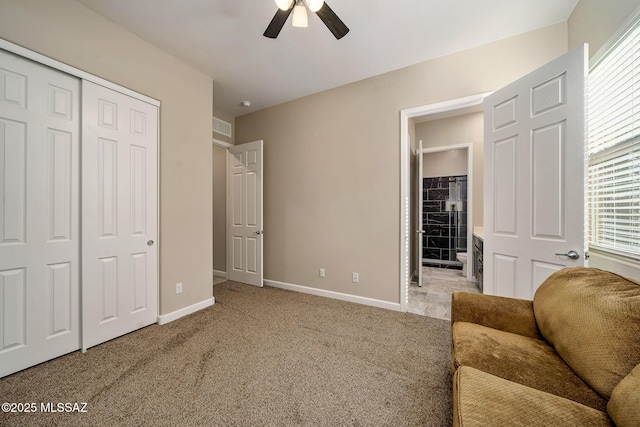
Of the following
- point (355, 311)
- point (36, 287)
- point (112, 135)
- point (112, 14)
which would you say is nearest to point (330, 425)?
point (355, 311)

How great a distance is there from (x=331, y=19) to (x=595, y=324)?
2.19m

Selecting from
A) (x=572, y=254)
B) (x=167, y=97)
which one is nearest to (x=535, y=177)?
(x=572, y=254)

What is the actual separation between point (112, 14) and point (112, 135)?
983mm

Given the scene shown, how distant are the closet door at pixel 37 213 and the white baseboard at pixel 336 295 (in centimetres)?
220

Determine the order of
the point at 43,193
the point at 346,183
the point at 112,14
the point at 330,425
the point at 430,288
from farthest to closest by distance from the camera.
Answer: the point at 430,288
the point at 346,183
the point at 112,14
the point at 43,193
the point at 330,425

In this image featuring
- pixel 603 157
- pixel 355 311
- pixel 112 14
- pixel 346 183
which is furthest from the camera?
pixel 346 183

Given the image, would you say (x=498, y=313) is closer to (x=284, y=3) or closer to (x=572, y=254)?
(x=572, y=254)

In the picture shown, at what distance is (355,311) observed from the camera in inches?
112

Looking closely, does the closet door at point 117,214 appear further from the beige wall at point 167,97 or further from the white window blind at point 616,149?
the white window blind at point 616,149

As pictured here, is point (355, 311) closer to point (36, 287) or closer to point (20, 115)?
point (36, 287)

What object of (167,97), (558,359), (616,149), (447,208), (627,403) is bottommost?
(558,359)

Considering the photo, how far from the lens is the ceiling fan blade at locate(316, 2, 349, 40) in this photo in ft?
5.28

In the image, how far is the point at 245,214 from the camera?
3883 mm

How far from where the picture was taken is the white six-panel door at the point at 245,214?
A: 147 inches
